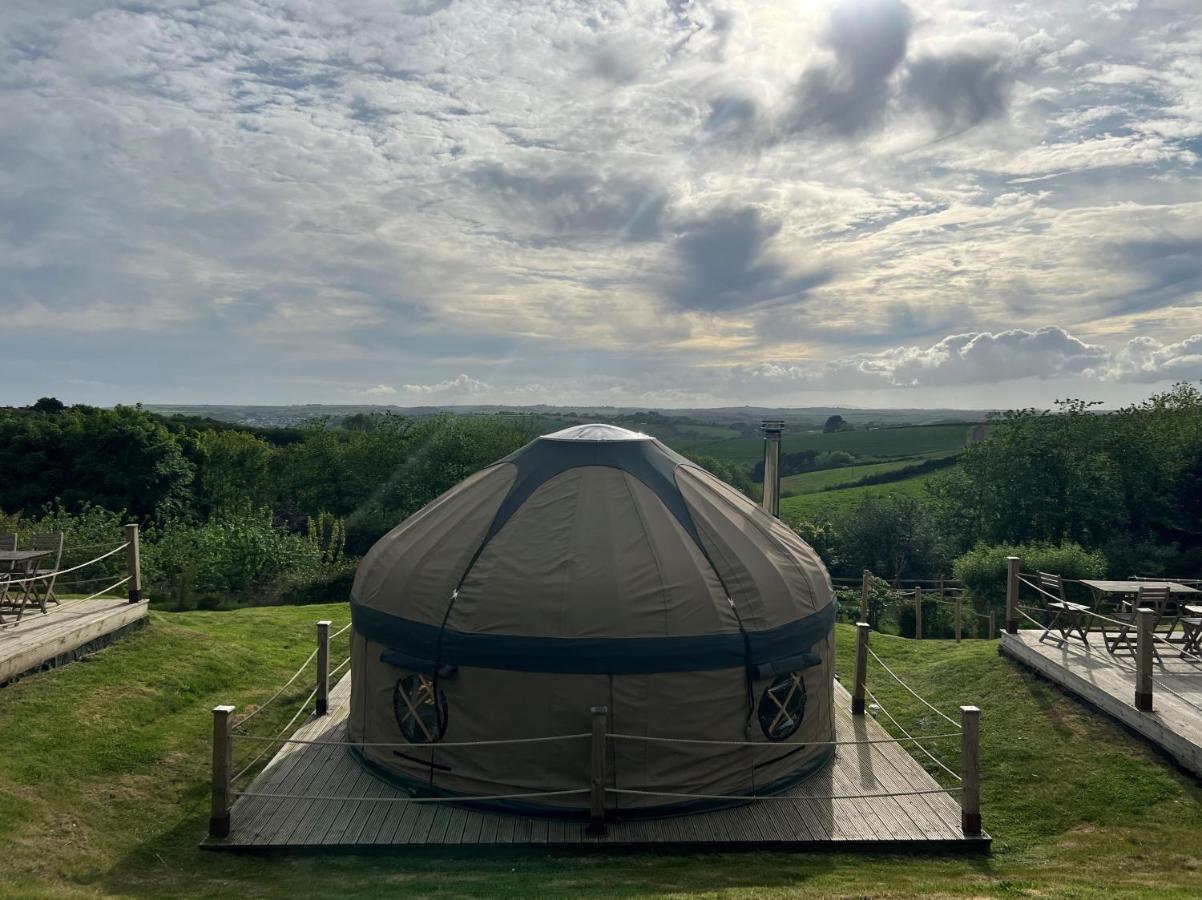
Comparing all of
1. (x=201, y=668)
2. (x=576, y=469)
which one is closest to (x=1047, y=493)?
(x=576, y=469)

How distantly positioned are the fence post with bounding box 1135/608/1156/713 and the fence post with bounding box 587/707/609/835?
564cm

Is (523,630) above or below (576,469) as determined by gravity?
below

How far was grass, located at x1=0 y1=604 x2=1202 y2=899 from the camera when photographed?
5.78 m

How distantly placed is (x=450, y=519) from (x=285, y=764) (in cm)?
297

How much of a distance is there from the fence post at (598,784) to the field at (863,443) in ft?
174

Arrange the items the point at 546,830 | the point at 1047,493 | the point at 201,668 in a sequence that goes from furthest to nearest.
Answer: the point at 1047,493 → the point at 201,668 → the point at 546,830

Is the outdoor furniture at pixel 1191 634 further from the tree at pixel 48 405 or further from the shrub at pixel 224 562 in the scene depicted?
the tree at pixel 48 405

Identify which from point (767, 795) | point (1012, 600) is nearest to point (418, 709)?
point (767, 795)

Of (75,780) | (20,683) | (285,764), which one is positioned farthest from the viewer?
(20,683)

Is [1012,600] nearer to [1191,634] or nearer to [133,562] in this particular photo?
[1191,634]

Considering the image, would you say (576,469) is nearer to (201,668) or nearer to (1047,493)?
(201,668)

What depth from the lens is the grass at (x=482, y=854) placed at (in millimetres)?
5777

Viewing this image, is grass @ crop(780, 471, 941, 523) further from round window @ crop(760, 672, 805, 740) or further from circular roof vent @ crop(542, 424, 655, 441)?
round window @ crop(760, 672, 805, 740)

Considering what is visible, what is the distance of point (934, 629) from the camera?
1991cm
